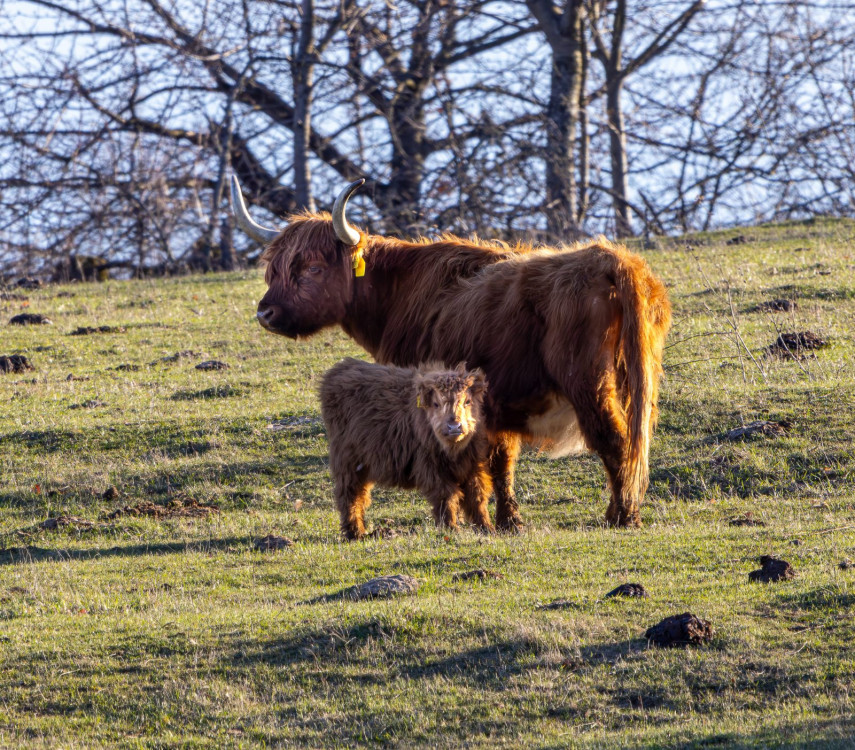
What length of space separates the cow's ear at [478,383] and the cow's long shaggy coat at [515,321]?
0.18 m

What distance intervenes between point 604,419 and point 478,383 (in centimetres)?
89

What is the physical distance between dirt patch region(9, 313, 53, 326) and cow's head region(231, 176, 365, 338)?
25.1ft

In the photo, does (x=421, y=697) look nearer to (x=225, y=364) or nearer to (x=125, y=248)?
(x=225, y=364)

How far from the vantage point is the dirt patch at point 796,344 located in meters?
12.6

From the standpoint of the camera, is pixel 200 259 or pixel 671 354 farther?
pixel 200 259

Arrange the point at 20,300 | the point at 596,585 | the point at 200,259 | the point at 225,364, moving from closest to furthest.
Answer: the point at 596,585 → the point at 225,364 → the point at 20,300 → the point at 200,259

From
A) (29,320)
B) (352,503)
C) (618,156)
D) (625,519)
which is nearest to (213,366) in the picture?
(29,320)

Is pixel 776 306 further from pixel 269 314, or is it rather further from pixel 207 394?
pixel 269 314

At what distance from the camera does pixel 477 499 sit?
8.49 meters

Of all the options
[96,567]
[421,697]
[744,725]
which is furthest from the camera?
[96,567]

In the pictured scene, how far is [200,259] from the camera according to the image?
26.8 metres

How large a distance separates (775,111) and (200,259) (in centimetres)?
1256

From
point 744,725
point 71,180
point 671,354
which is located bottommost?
point 744,725

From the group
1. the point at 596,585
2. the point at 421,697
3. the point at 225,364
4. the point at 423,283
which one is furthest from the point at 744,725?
the point at 225,364
